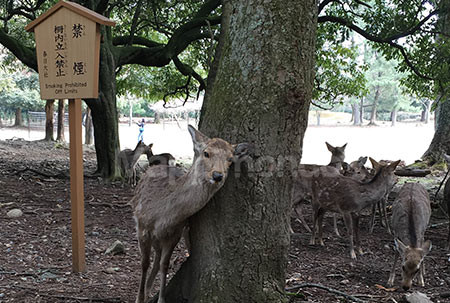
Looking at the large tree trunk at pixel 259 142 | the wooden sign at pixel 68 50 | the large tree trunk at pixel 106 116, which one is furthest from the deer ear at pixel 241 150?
the large tree trunk at pixel 106 116

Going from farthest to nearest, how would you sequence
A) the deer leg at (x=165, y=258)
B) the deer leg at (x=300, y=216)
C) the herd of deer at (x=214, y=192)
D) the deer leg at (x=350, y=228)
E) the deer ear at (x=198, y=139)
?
the deer leg at (x=300, y=216), the deer leg at (x=350, y=228), the deer leg at (x=165, y=258), the deer ear at (x=198, y=139), the herd of deer at (x=214, y=192)

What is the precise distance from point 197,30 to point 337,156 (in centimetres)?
436

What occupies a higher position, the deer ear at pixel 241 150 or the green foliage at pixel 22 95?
the green foliage at pixel 22 95

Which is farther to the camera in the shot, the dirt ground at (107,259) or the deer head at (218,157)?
the dirt ground at (107,259)

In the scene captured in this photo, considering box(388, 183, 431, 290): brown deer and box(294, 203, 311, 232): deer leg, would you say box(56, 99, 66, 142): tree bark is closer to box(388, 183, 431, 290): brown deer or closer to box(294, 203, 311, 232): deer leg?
box(294, 203, 311, 232): deer leg

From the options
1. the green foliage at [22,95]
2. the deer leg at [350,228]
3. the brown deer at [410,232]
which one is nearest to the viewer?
the brown deer at [410,232]

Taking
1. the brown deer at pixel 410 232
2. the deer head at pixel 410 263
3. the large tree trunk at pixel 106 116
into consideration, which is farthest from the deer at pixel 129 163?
the deer head at pixel 410 263

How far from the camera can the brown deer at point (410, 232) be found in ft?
16.6

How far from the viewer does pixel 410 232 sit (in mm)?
5508

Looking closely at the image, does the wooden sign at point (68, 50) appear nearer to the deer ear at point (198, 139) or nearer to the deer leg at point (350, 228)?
the deer ear at point (198, 139)

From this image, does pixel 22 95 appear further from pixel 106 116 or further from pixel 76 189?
pixel 76 189

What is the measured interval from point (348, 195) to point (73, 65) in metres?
4.22

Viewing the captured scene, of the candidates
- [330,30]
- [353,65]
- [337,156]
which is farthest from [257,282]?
[353,65]

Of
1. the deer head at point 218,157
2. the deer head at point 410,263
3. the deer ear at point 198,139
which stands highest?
the deer ear at point 198,139
